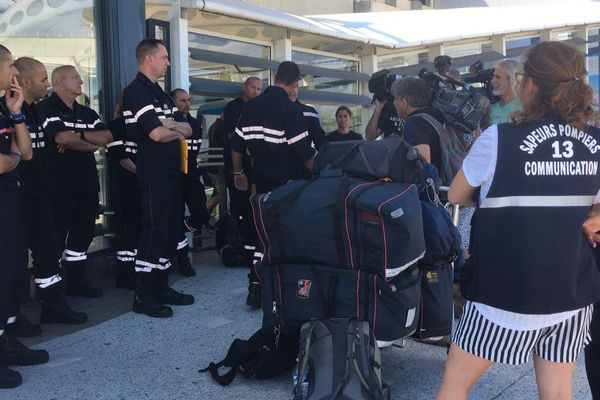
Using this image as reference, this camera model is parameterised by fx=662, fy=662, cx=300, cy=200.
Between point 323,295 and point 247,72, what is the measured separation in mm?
5063

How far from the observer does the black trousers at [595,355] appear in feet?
9.25

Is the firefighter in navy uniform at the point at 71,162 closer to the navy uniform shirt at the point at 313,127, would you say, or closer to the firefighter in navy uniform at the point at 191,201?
the firefighter in navy uniform at the point at 191,201

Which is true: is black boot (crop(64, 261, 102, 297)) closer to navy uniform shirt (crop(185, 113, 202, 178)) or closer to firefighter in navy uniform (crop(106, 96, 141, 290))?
firefighter in navy uniform (crop(106, 96, 141, 290))

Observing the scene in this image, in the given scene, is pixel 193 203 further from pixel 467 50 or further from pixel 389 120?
pixel 467 50

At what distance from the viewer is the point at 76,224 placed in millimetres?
5180

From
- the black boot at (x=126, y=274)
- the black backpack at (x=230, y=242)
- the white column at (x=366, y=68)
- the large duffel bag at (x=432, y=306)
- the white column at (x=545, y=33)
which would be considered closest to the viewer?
the large duffel bag at (x=432, y=306)

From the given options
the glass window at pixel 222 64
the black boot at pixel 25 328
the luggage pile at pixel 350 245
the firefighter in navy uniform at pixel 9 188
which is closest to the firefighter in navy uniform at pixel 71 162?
the black boot at pixel 25 328

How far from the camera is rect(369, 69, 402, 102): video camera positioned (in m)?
5.47

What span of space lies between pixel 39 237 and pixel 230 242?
2.31m

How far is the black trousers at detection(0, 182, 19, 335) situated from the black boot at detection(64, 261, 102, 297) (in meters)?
1.55

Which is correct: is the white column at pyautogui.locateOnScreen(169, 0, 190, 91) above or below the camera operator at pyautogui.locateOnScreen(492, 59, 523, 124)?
above

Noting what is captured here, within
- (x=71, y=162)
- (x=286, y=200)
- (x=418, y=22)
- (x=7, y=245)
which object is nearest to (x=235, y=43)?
(x=71, y=162)

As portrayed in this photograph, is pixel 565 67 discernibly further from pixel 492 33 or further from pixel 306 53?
pixel 492 33

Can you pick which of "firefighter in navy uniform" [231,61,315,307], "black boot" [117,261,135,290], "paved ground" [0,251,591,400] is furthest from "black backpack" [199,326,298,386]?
"black boot" [117,261,135,290]
